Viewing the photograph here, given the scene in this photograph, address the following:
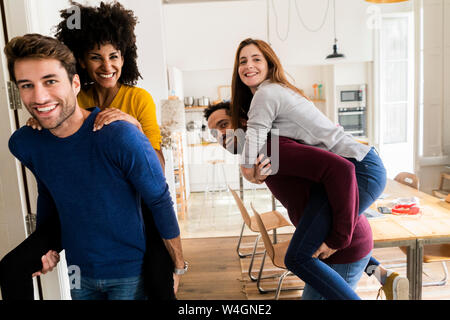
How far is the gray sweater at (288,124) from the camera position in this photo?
1.07m

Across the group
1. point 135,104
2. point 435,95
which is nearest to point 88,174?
point 135,104

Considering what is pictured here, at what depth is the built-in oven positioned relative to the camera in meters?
4.99

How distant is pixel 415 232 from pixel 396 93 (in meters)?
3.69

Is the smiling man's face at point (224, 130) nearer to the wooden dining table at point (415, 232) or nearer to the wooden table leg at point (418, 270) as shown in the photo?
the wooden dining table at point (415, 232)

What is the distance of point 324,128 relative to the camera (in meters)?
1.14

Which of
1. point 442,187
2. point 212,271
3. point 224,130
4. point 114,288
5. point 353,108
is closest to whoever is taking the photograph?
point 114,288

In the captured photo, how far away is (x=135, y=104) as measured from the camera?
48.3 inches

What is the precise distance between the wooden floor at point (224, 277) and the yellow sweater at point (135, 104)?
4.90 feet

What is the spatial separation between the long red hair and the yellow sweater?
11.2 inches

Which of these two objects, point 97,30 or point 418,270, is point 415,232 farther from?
point 97,30

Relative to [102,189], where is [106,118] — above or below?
above
